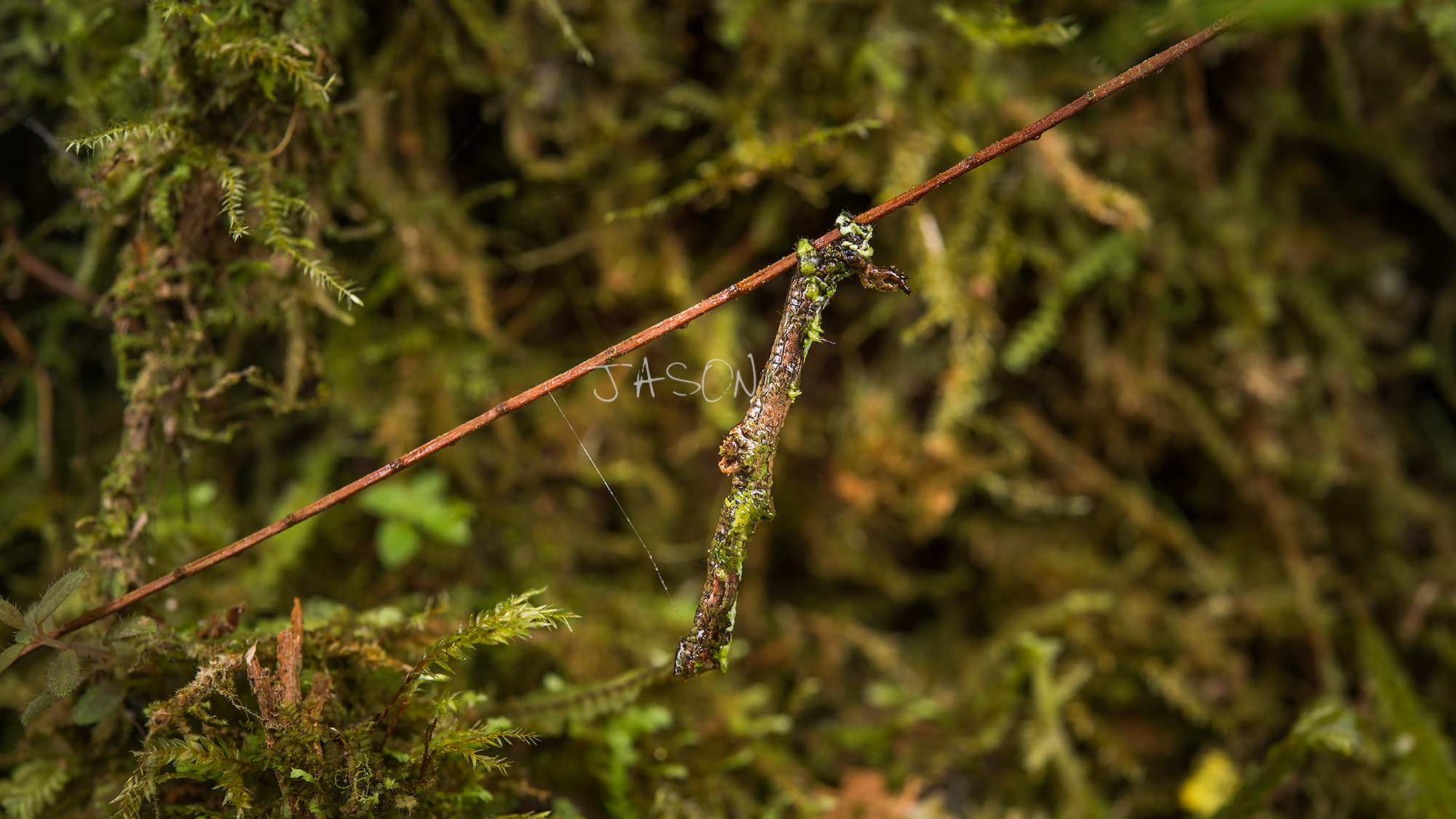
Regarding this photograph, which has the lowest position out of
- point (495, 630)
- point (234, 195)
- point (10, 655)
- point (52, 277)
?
point (495, 630)

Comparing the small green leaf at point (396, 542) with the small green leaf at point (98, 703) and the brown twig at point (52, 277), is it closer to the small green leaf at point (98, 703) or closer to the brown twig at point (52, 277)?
the small green leaf at point (98, 703)

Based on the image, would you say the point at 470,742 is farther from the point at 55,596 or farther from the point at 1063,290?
the point at 1063,290

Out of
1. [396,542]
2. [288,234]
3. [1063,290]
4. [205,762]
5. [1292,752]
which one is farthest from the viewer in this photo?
[1063,290]

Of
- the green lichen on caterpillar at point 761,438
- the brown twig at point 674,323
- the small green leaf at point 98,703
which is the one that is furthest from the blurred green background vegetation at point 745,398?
the green lichen on caterpillar at point 761,438

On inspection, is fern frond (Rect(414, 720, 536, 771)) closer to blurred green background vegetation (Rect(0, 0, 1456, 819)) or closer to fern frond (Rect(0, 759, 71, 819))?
blurred green background vegetation (Rect(0, 0, 1456, 819))

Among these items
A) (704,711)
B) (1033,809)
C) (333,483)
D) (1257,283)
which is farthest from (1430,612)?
(333,483)

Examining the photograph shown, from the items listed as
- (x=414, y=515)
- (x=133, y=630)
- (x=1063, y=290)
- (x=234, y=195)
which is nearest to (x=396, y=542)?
(x=414, y=515)

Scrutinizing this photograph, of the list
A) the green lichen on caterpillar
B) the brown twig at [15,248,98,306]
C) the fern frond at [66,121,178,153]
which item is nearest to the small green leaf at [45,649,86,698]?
the fern frond at [66,121,178,153]
